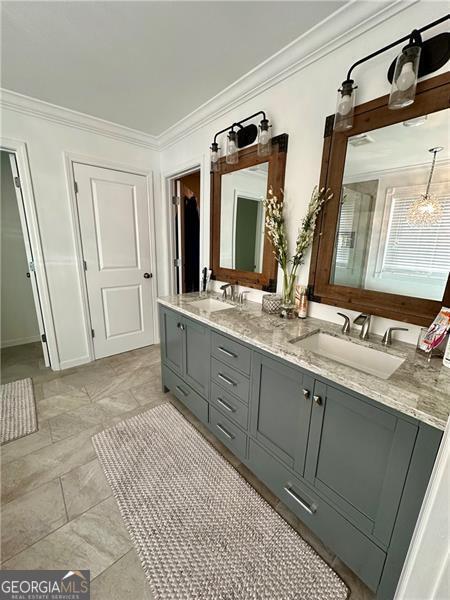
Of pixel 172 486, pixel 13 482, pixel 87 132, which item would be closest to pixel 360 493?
pixel 172 486

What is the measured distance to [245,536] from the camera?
3.91ft

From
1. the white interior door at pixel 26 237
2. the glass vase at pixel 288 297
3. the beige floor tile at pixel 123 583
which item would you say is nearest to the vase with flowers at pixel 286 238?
the glass vase at pixel 288 297

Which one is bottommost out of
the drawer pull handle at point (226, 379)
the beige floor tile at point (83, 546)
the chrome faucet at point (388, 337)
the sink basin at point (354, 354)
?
the beige floor tile at point (83, 546)

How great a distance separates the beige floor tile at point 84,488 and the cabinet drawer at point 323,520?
92 centimetres

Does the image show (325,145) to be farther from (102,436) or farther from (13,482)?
(13,482)

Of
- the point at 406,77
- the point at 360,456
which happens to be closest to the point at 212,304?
the point at 360,456

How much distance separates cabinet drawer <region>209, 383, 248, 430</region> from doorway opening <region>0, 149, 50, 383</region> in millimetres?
2121

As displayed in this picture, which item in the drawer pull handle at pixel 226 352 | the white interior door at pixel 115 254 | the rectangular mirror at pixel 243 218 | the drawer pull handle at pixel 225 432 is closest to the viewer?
the drawer pull handle at pixel 226 352

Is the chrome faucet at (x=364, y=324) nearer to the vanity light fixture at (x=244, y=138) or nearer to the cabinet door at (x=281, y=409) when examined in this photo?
the cabinet door at (x=281, y=409)

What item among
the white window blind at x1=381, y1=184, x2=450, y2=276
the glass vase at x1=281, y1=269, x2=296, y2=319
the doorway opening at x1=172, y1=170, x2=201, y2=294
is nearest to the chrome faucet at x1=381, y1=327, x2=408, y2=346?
the white window blind at x1=381, y1=184, x2=450, y2=276

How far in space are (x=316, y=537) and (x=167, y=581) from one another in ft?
2.41

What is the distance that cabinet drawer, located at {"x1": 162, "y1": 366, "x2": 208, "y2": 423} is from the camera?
1.79 m

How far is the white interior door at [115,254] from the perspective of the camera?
2609 millimetres

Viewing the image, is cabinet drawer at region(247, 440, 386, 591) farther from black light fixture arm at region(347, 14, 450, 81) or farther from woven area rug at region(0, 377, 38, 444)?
black light fixture arm at region(347, 14, 450, 81)
